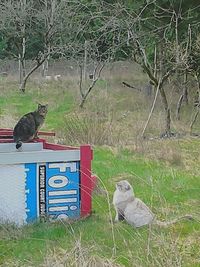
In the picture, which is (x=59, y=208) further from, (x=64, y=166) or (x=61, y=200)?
(x=64, y=166)

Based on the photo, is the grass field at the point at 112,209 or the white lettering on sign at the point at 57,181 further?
the white lettering on sign at the point at 57,181

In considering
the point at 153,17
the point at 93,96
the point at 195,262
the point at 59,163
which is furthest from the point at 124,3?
the point at 195,262

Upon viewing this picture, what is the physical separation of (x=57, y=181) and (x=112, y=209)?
994mm

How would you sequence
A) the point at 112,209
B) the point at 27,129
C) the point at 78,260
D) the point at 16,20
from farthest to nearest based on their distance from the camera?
1. the point at 16,20
2. the point at 27,129
3. the point at 112,209
4. the point at 78,260

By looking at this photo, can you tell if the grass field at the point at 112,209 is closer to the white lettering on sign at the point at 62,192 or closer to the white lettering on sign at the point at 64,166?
the white lettering on sign at the point at 62,192

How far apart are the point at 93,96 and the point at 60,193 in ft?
62.0

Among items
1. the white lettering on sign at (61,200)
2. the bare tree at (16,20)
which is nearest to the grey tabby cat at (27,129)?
the white lettering on sign at (61,200)

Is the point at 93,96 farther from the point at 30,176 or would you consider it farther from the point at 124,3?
the point at 30,176

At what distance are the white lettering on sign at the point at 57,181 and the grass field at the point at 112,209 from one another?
0.41 metres

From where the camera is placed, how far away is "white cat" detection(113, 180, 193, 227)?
654cm

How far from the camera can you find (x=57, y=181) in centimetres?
681

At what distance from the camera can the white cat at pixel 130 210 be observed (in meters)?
6.54

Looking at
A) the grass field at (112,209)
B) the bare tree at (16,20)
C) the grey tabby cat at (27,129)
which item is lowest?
the grass field at (112,209)

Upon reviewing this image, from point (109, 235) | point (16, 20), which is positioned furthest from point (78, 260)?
point (16, 20)
